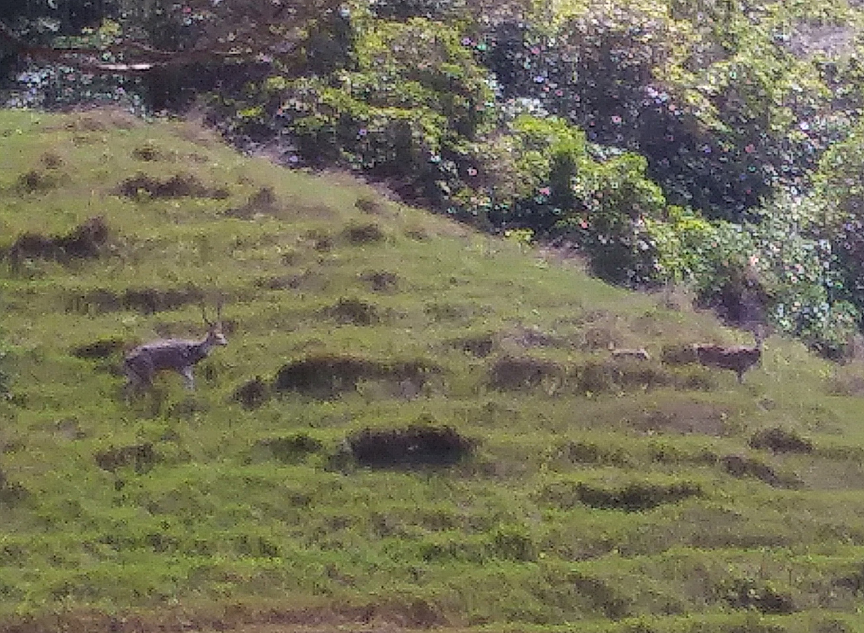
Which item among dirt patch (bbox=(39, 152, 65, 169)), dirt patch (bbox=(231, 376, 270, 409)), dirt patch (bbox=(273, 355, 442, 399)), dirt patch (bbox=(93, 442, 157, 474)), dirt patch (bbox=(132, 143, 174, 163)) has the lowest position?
dirt patch (bbox=(93, 442, 157, 474))

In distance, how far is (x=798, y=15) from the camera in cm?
2472

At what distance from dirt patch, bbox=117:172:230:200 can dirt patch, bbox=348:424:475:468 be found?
5435mm

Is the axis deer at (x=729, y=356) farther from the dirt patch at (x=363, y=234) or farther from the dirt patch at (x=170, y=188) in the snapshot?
the dirt patch at (x=170, y=188)

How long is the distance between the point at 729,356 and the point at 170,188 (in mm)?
7320

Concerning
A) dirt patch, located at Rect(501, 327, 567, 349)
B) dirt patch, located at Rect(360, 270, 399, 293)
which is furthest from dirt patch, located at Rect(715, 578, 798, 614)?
dirt patch, located at Rect(360, 270, 399, 293)

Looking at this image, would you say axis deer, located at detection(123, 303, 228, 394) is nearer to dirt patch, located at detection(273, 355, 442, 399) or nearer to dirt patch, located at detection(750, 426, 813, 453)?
dirt patch, located at detection(273, 355, 442, 399)

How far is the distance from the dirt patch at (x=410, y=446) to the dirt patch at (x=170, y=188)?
5.44 meters

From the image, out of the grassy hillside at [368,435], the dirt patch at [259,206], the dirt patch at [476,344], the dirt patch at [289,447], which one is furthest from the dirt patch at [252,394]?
the dirt patch at [259,206]

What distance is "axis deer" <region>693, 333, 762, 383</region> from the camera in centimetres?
1273

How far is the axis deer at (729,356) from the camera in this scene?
1273 centimetres

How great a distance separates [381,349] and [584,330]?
2515mm

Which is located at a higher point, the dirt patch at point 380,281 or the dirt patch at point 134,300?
the dirt patch at point 380,281

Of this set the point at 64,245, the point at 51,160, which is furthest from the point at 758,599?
the point at 51,160

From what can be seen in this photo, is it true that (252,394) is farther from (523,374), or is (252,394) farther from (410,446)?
(523,374)
